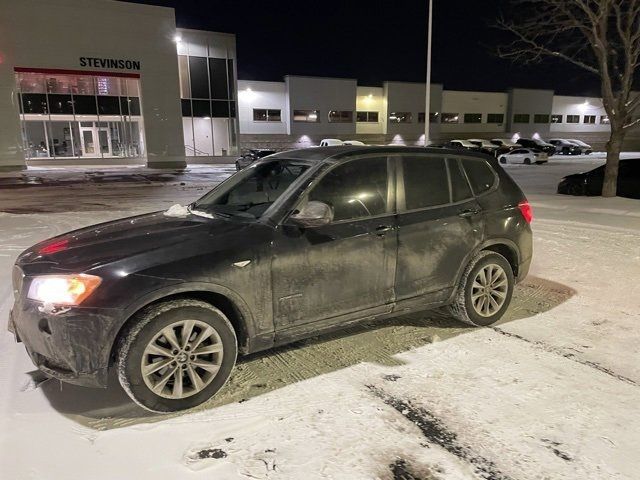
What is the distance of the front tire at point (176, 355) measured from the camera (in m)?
3.15

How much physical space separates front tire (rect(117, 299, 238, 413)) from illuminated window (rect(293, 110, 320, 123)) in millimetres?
46352

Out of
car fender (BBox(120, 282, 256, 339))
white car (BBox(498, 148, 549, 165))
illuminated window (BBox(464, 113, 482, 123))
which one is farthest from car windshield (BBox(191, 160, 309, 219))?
illuminated window (BBox(464, 113, 482, 123))

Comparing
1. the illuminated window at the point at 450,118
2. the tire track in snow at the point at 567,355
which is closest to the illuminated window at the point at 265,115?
the illuminated window at the point at 450,118

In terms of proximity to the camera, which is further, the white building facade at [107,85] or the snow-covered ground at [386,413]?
the white building facade at [107,85]

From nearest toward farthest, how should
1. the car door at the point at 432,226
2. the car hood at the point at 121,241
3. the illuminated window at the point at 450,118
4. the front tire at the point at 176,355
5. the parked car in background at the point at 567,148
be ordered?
1. the front tire at the point at 176,355
2. the car hood at the point at 121,241
3. the car door at the point at 432,226
4. the parked car in background at the point at 567,148
5. the illuminated window at the point at 450,118

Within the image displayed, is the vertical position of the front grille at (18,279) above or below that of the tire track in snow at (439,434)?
above

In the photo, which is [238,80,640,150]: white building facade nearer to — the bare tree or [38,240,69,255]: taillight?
the bare tree

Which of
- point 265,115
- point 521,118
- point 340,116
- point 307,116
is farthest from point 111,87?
point 521,118

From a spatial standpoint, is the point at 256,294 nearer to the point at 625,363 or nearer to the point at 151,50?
the point at 625,363

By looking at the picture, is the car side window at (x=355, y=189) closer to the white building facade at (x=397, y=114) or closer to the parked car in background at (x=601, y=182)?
the parked car in background at (x=601, y=182)

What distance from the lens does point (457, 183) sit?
15.5 feet

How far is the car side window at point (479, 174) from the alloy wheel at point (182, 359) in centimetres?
291

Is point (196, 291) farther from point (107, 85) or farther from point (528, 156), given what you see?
point (107, 85)

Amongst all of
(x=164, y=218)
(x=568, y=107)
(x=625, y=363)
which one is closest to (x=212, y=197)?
(x=164, y=218)
